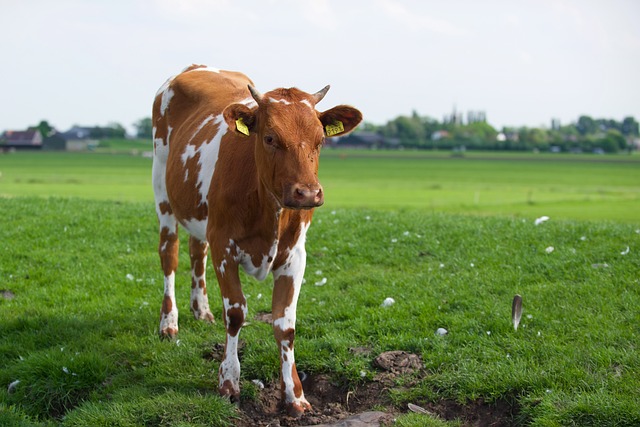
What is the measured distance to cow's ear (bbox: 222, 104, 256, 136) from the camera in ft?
20.9

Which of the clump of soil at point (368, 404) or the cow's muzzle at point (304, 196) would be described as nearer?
the cow's muzzle at point (304, 196)

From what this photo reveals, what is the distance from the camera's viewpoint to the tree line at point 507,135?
143000 millimetres

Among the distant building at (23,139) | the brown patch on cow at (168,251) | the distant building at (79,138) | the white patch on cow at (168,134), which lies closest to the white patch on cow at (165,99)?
the white patch on cow at (168,134)

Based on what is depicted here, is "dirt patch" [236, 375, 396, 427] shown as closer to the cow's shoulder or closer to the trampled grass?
the trampled grass

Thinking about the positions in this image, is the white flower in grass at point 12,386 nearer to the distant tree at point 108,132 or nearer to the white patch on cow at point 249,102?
the white patch on cow at point 249,102

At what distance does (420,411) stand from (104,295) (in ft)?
16.2

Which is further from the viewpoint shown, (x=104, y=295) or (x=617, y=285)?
(x=104, y=295)

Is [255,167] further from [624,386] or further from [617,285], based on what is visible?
[617,285]

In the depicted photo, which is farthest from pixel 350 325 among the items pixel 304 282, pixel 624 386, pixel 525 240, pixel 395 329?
pixel 525 240

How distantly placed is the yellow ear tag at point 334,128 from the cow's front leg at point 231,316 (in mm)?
1522

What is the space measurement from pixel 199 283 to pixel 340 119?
10.7ft

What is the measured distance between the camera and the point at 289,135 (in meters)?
6.11

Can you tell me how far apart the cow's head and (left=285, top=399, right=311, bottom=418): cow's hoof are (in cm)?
187

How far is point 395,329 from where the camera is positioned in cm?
805
